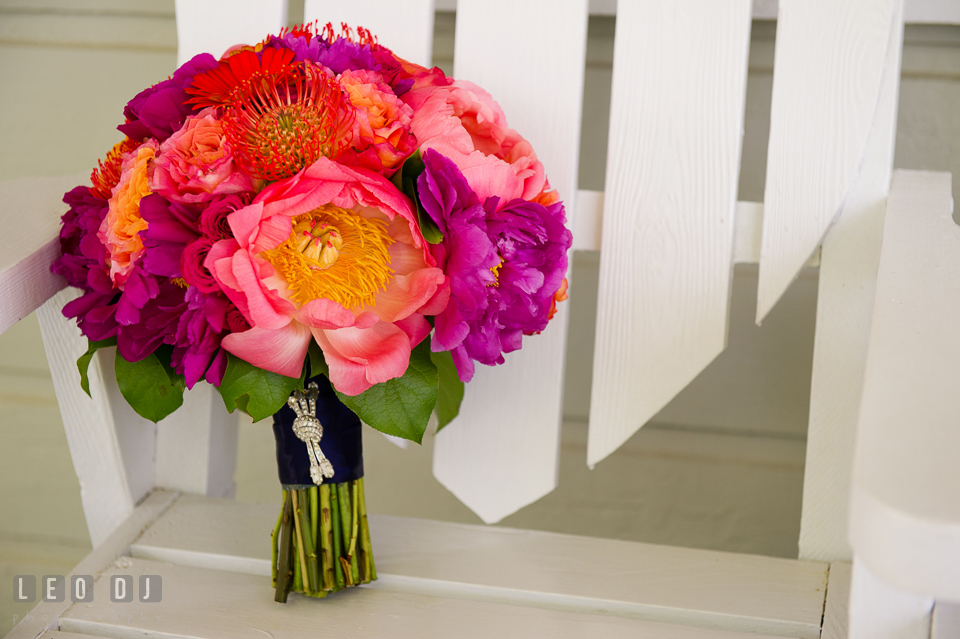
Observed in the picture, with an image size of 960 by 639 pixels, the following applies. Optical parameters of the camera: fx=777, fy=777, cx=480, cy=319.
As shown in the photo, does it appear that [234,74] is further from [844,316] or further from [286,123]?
[844,316]

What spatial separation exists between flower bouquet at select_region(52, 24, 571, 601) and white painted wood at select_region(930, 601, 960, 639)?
0.91 feet

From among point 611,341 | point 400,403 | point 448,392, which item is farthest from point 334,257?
point 611,341

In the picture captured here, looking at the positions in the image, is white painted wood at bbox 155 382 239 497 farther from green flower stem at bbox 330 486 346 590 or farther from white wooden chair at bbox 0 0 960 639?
green flower stem at bbox 330 486 346 590

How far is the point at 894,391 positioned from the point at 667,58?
0.47 metres

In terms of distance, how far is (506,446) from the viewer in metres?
0.73

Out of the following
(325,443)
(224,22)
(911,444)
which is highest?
(224,22)

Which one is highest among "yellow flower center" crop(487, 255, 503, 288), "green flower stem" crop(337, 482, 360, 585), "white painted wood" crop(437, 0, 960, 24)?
"white painted wood" crop(437, 0, 960, 24)

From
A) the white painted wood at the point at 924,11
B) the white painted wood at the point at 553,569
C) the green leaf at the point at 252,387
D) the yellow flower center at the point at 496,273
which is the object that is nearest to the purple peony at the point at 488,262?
the yellow flower center at the point at 496,273

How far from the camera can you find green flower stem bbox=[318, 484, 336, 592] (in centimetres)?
57

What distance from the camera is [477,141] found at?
0.57m

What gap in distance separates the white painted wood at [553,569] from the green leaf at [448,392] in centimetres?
11

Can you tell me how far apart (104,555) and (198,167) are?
37 centimetres

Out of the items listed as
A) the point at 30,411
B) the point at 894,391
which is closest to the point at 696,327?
the point at 894,391

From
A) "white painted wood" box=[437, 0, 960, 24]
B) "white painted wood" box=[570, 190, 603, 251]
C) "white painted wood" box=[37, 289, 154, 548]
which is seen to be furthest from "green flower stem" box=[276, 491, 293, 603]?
"white painted wood" box=[437, 0, 960, 24]
